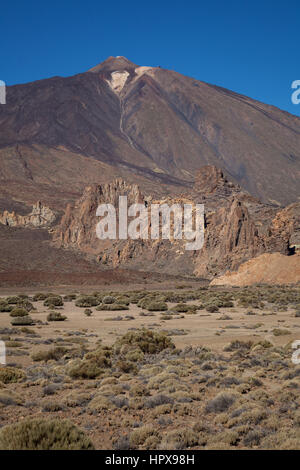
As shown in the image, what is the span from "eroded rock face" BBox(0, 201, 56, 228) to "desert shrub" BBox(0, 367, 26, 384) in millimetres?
122877

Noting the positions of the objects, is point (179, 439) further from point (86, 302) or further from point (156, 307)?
point (86, 302)

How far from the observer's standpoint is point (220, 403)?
35.7 feet

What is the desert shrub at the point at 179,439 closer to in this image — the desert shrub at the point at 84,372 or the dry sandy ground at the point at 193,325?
the desert shrub at the point at 84,372

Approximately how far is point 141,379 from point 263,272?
158 feet

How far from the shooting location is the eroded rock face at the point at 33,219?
135125mm

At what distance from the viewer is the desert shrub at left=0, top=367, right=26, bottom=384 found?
13.6m

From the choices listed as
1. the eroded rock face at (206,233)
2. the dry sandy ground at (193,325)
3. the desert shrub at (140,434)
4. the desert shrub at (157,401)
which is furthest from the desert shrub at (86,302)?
the desert shrub at (140,434)

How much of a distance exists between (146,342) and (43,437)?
11.5 m

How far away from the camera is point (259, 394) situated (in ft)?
38.2

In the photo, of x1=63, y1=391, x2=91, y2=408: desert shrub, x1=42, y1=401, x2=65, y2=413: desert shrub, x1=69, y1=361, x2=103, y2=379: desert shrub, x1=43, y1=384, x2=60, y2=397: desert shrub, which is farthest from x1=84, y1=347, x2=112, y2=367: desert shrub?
x1=42, y1=401, x2=65, y2=413: desert shrub

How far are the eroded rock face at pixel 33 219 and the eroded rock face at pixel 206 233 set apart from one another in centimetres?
2742

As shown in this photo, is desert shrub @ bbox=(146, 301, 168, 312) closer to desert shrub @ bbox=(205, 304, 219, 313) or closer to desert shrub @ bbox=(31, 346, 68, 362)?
desert shrub @ bbox=(205, 304, 219, 313)

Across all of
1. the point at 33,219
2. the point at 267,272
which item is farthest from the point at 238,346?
the point at 33,219
